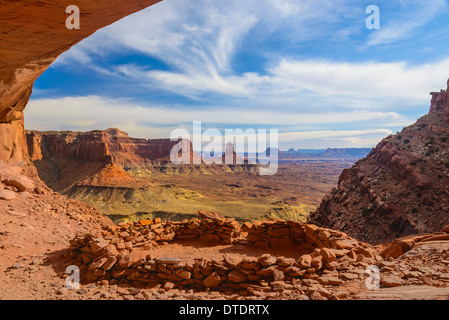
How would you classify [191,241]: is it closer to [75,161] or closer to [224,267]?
[224,267]

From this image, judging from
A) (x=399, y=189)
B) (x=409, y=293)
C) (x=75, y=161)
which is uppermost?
(x=75, y=161)

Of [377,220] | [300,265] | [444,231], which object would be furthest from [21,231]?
[377,220]

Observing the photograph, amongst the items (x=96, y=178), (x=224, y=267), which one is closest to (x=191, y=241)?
(x=224, y=267)

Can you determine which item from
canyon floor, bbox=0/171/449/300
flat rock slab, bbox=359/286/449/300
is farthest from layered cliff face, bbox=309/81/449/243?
flat rock slab, bbox=359/286/449/300

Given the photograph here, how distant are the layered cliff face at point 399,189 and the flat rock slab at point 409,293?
1758 cm

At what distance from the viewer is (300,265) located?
6.79 m

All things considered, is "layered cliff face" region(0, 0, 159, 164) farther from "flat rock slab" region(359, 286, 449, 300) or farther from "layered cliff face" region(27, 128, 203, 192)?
"layered cliff face" region(27, 128, 203, 192)

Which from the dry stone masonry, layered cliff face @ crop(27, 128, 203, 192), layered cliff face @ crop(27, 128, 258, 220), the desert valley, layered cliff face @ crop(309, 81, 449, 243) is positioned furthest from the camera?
layered cliff face @ crop(27, 128, 203, 192)

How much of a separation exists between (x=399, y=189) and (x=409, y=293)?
22.2 metres

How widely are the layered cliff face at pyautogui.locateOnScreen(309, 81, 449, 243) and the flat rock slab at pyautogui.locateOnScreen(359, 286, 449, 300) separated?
17584mm

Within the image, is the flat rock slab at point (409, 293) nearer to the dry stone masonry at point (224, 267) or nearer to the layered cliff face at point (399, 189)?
the dry stone masonry at point (224, 267)

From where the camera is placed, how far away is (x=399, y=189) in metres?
22.3

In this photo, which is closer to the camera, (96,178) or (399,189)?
(399,189)

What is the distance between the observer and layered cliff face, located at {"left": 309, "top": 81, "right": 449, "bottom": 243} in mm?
19547
